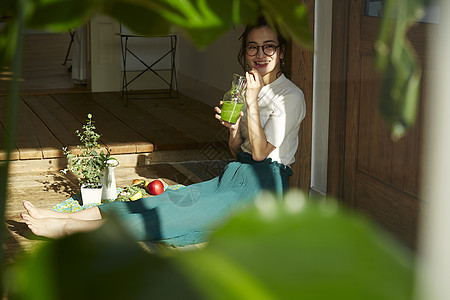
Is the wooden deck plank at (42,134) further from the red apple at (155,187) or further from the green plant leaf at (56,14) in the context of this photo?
the green plant leaf at (56,14)

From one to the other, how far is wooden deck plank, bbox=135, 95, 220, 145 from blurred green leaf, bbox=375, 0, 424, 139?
3.83 meters

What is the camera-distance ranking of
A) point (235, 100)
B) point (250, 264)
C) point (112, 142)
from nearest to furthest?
point (250, 264)
point (235, 100)
point (112, 142)

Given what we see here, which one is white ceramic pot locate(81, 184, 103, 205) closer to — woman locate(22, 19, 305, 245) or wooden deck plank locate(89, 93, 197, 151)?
woman locate(22, 19, 305, 245)

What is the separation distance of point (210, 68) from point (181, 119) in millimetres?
824

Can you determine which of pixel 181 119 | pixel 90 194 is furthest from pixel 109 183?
pixel 181 119

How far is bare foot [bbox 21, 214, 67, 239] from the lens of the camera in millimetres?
2607

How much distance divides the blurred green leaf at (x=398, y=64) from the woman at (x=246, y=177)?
8.03 feet

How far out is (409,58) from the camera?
0.14 m

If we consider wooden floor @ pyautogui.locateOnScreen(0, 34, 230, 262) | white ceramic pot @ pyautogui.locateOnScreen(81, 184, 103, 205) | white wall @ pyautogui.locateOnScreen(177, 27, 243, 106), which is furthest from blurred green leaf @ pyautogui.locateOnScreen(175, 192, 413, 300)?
white wall @ pyautogui.locateOnScreen(177, 27, 243, 106)

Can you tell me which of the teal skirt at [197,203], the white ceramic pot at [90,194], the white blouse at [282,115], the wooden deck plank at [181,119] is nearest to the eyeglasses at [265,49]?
the white blouse at [282,115]

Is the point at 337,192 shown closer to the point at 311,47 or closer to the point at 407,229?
the point at 407,229

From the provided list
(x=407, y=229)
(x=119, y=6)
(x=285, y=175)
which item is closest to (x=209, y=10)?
(x=119, y=6)

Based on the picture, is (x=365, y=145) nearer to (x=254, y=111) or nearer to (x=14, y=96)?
(x=254, y=111)

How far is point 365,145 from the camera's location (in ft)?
8.94
